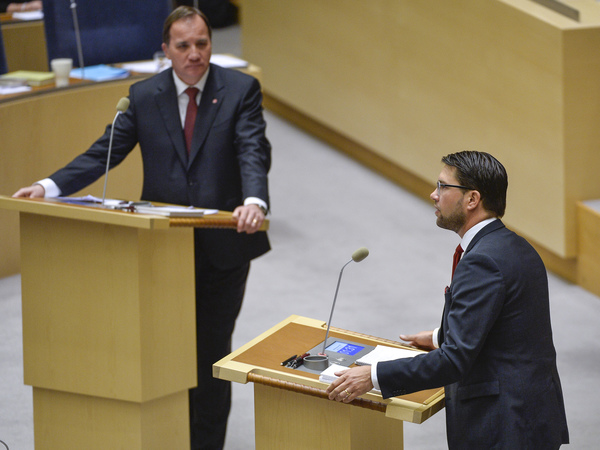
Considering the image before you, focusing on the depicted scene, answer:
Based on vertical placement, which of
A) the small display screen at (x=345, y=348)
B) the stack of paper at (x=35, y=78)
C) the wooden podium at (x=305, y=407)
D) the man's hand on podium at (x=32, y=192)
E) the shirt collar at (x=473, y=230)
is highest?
the stack of paper at (x=35, y=78)

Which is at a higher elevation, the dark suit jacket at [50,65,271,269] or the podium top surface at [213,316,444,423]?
the dark suit jacket at [50,65,271,269]

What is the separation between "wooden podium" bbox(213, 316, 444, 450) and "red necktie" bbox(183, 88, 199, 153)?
3.25ft

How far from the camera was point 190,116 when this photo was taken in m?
3.42

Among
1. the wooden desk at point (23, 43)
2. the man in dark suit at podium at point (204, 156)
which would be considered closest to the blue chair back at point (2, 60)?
the wooden desk at point (23, 43)

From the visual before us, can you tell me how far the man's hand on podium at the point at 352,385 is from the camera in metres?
2.31

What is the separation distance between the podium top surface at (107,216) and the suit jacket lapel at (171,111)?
0.50 m

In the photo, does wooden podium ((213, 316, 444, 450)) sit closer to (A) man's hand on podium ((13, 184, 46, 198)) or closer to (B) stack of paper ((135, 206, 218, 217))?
(B) stack of paper ((135, 206, 218, 217))

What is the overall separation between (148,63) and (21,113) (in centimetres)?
116

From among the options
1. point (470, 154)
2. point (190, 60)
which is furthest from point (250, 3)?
point (470, 154)

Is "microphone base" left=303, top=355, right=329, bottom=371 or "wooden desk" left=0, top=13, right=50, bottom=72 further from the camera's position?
"wooden desk" left=0, top=13, right=50, bottom=72

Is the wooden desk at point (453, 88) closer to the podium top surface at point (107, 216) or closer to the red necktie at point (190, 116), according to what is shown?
the red necktie at point (190, 116)

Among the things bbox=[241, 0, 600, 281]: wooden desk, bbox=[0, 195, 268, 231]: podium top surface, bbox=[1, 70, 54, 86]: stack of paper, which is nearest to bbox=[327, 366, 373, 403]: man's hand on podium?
bbox=[0, 195, 268, 231]: podium top surface

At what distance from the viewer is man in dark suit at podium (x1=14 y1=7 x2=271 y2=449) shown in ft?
11.0

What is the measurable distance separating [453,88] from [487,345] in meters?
3.90
